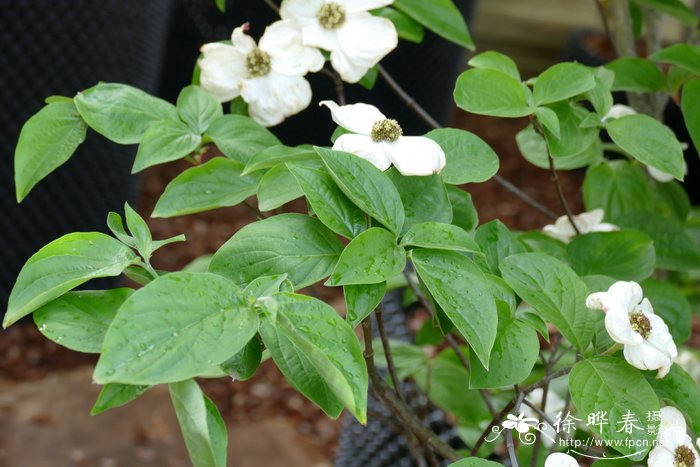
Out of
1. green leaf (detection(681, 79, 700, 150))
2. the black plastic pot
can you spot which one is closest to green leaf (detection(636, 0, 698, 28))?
green leaf (detection(681, 79, 700, 150))

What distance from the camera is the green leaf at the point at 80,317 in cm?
41

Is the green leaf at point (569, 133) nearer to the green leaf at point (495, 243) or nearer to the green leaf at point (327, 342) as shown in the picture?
the green leaf at point (495, 243)

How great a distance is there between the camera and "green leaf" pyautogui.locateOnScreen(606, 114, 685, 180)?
0.58 m

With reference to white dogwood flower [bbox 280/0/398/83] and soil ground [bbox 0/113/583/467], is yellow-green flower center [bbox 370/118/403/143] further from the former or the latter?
soil ground [bbox 0/113/583/467]

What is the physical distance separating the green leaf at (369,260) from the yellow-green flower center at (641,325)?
14 centimetres

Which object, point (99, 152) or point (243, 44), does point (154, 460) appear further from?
point (243, 44)

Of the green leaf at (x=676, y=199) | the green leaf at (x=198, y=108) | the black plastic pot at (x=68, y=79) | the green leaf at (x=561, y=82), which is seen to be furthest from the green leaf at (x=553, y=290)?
the black plastic pot at (x=68, y=79)

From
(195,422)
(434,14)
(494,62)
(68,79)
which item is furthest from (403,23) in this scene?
(68,79)

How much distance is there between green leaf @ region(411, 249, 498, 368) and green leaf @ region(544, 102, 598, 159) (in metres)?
0.17

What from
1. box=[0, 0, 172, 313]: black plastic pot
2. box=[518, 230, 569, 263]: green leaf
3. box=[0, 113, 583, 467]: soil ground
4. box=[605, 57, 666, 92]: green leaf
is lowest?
box=[0, 113, 583, 467]: soil ground

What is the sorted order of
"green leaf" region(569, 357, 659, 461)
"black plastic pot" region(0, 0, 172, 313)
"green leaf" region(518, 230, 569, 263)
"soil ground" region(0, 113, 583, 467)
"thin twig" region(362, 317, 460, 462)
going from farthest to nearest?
"soil ground" region(0, 113, 583, 467)
"black plastic pot" region(0, 0, 172, 313)
"green leaf" region(518, 230, 569, 263)
"thin twig" region(362, 317, 460, 462)
"green leaf" region(569, 357, 659, 461)

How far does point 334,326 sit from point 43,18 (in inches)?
46.5

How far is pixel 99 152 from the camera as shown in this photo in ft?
5.33

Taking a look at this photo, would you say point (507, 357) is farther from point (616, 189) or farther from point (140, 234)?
point (616, 189)
